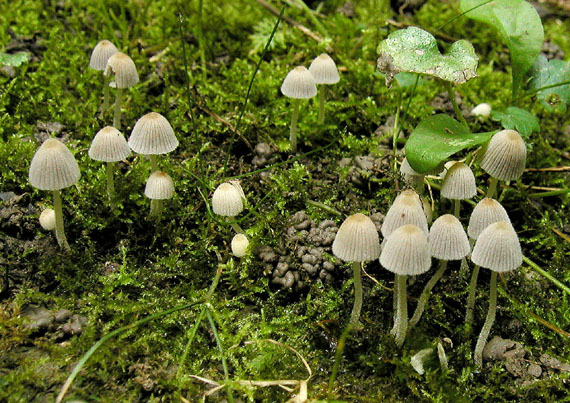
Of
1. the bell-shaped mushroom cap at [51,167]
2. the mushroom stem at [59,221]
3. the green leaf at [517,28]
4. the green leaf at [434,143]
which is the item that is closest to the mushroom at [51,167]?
the bell-shaped mushroom cap at [51,167]

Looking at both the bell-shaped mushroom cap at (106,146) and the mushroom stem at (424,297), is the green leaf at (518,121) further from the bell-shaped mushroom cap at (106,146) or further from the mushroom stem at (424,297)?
the bell-shaped mushroom cap at (106,146)

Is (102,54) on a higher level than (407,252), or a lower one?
higher

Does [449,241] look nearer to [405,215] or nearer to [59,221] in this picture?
[405,215]

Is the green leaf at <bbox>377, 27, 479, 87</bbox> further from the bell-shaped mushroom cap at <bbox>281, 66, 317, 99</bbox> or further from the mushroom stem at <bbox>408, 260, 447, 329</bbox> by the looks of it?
the mushroom stem at <bbox>408, 260, 447, 329</bbox>

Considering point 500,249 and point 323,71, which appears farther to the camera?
point 323,71

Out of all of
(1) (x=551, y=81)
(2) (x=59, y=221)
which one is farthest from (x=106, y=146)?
(1) (x=551, y=81)
